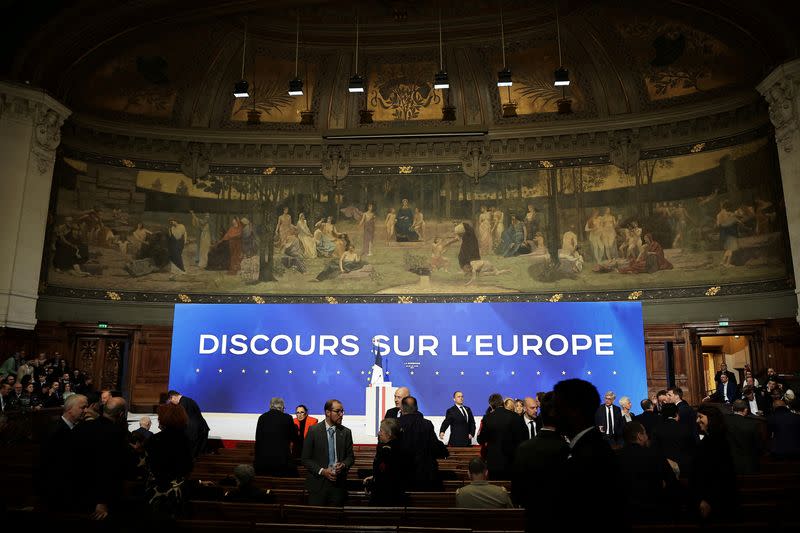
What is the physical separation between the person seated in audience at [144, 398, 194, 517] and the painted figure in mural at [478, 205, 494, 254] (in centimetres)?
1472

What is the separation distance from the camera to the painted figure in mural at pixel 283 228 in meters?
19.1

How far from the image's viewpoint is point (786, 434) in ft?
27.8

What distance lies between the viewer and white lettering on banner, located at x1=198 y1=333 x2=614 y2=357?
14.1 meters

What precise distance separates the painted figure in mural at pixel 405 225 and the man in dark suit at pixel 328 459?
12.9 m

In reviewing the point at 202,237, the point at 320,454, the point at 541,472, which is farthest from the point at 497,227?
the point at 541,472

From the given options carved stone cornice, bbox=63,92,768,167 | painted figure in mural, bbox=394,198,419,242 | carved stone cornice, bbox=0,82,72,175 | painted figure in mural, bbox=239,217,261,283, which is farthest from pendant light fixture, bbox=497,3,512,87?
carved stone cornice, bbox=0,82,72,175

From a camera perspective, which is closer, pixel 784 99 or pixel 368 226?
pixel 784 99

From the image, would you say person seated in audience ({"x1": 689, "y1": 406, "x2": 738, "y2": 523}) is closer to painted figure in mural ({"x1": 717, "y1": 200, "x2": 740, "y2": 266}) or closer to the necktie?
the necktie

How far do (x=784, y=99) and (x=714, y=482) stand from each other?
45.2 feet

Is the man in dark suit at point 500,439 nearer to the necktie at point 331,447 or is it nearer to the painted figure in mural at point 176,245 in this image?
the necktie at point 331,447

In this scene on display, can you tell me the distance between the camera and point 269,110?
794 inches

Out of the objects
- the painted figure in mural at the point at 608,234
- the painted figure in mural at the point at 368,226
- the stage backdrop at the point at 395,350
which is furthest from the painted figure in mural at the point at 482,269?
the stage backdrop at the point at 395,350

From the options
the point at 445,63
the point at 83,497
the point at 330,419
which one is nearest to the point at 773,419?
the point at 330,419

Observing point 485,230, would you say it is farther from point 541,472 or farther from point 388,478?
point 541,472
